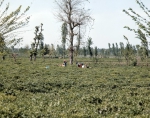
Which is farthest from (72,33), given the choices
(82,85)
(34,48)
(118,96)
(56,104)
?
(56,104)

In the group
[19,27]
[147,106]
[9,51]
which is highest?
[19,27]

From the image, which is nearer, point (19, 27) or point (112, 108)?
point (112, 108)

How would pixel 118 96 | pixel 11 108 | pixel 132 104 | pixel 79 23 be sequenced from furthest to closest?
pixel 79 23 → pixel 118 96 → pixel 132 104 → pixel 11 108

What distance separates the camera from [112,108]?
11.9 metres

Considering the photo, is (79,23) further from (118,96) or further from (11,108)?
(11,108)

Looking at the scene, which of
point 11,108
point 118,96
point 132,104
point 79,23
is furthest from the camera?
point 79,23

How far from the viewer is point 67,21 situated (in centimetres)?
4812

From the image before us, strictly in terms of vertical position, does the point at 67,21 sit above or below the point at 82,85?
above

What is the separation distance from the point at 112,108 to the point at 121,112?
663 millimetres

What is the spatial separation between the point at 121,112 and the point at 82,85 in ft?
28.7

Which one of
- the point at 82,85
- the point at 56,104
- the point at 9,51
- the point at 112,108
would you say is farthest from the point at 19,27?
the point at 82,85

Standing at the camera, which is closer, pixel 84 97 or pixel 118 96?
pixel 84 97

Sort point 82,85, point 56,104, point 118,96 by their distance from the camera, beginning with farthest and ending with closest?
1. point 82,85
2. point 118,96
3. point 56,104

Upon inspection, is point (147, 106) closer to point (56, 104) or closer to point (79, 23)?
point (56, 104)
